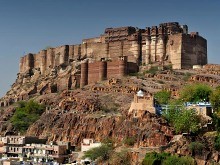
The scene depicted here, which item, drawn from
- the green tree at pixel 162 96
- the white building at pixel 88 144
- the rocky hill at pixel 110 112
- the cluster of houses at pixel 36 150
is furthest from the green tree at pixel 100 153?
the green tree at pixel 162 96

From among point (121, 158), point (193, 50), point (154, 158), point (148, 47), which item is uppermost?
point (148, 47)

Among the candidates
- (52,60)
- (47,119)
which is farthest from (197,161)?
(52,60)

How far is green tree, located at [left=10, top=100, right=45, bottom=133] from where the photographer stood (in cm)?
6919

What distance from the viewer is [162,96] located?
213ft

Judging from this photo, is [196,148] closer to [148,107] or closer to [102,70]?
[148,107]

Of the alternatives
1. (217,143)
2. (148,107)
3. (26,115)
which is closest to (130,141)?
(148,107)

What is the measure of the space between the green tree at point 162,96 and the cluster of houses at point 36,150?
1011cm

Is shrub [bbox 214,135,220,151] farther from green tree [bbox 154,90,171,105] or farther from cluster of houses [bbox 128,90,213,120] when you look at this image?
green tree [bbox 154,90,171,105]

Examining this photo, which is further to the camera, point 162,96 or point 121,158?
point 162,96

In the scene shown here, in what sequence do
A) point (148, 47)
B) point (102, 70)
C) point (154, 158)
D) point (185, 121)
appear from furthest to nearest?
1. point (148, 47)
2. point (102, 70)
3. point (185, 121)
4. point (154, 158)

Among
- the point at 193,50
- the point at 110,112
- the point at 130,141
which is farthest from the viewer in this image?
the point at 193,50

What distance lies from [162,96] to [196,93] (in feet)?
12.9

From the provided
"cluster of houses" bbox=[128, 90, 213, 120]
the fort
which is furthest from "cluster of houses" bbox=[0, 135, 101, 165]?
the fort

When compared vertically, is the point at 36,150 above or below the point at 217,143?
below
